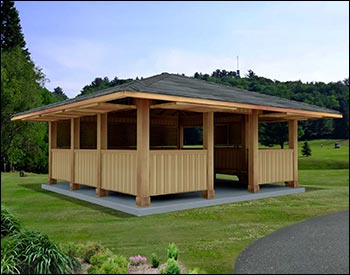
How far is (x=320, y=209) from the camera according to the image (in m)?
6.82

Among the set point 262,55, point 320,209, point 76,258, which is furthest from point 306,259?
point 320,209

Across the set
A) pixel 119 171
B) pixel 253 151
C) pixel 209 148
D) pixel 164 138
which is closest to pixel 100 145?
pixel 119 171

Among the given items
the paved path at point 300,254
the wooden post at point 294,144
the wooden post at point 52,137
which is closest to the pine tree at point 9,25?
the paved path at point 300,254

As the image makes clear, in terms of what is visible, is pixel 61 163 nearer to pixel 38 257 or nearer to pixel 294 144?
pixel 294 144

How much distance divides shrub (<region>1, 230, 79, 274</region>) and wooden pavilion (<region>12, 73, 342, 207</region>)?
1.84 meters

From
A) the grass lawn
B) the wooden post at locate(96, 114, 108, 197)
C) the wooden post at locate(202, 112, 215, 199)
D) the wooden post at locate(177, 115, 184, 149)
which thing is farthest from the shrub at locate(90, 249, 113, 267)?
the wooden post at locate(177, 115, 184, 149)

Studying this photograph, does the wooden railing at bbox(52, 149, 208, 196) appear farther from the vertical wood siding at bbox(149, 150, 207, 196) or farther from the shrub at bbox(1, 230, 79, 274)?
the shrub at bbox(1, 230, 79, 274)

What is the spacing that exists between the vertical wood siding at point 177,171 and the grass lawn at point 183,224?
0.67 meters

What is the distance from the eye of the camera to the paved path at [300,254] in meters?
→ 3.02

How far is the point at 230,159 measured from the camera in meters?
Answer: 11.3

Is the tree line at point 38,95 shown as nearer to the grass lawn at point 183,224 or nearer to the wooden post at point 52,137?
the grass lawn at point 183,224

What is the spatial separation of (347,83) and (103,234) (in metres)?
4.01

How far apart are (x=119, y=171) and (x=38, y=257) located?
4439 mm

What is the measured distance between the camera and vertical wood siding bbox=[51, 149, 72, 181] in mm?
9891
